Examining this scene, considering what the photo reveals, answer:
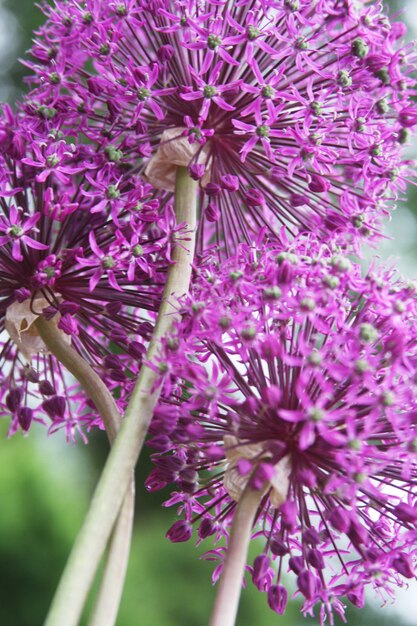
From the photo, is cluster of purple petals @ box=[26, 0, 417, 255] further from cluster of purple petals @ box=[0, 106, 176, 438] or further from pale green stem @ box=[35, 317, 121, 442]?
pale green stem @ box=[35, 317, 121, 442]

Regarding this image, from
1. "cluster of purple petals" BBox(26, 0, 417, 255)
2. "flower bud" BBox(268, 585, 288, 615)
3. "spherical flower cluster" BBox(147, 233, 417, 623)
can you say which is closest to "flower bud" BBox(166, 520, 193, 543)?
"spherical flower cluster" BBox(147, 233, 417, 623)

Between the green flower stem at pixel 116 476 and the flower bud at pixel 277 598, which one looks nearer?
the green flower stem at pixel 116 476

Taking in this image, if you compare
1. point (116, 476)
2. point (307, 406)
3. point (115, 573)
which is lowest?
point (115, 573)

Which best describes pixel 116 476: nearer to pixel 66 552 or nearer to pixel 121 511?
pixel 121 511

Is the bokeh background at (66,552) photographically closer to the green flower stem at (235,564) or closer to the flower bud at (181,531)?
the flower bud at (181,531)

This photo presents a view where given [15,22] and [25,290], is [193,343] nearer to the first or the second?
[25,290]

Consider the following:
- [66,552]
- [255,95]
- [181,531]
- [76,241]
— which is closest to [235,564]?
[181,531]

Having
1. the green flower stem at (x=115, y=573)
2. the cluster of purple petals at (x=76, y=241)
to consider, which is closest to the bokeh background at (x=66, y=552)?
the cluster of purple petals at (x=76, y=241)

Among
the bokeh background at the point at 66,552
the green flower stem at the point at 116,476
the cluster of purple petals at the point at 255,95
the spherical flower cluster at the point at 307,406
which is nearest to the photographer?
the green flower stem at the point at 116,476
